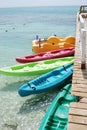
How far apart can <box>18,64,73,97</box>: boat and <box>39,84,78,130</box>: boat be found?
153cm

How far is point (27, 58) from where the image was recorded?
14.4m

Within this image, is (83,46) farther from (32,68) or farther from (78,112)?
(32,68)

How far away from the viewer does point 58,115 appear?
645 centimetres

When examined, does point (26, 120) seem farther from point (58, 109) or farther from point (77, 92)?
A: point (77, 92)

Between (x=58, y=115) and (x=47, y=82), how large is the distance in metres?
3.37

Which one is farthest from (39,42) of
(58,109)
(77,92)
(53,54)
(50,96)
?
(77,92)

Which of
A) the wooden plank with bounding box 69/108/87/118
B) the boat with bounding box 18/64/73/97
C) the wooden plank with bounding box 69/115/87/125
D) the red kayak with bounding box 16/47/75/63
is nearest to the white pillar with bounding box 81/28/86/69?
the wooden plank with bounding box 69/108/87/118

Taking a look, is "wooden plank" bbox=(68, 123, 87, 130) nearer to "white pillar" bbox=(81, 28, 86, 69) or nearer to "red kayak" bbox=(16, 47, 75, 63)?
"white pillar" bbox=(81, 28, 86, 69)

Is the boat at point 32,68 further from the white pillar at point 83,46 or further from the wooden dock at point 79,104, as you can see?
the white pillar at point 83,46

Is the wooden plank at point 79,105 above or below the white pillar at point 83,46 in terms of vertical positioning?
below

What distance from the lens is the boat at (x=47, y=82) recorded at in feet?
29.1

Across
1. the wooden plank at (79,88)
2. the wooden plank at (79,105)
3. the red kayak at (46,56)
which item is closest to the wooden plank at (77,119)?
the wooden plank at (79,105)

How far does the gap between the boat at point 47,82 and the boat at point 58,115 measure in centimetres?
153

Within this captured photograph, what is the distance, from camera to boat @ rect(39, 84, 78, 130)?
589 centimetres
